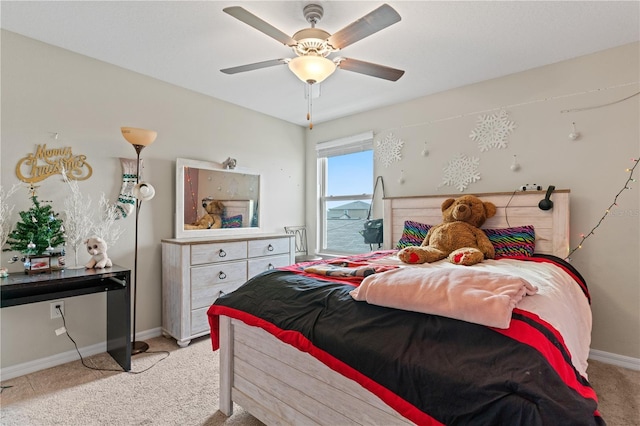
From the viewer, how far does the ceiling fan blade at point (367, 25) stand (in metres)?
1.46

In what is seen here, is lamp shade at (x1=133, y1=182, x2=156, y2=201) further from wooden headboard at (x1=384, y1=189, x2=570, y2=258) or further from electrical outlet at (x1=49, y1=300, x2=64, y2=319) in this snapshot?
wooden headboard at (x1=384, y1=189, x2=570, y2=258)

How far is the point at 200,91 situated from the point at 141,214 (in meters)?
1.36

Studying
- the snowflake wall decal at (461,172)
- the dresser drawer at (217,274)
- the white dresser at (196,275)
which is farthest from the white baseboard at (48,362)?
the snowflake wall decal at (461,172)

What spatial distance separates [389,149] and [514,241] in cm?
165

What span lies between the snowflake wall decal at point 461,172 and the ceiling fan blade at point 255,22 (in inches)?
81.1

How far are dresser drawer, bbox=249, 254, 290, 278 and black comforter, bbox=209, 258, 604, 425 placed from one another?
1.84m

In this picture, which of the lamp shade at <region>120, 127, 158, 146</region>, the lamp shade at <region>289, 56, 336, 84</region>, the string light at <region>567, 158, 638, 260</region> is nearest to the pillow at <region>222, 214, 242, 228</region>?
the lamp shade at <region>120, 127, 158, 146</region>

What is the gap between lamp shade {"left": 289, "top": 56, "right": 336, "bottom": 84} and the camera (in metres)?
1.82

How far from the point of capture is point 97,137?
104 inches

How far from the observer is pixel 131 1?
1.89 meters

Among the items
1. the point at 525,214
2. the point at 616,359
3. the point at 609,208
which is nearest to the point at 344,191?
the point at 525,214

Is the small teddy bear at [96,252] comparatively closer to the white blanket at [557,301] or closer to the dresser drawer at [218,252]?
the dresser drawer at [218,252]

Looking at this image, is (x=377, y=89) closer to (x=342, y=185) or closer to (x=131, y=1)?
(x=342, y=185)

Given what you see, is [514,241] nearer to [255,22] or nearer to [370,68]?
[370,68]
